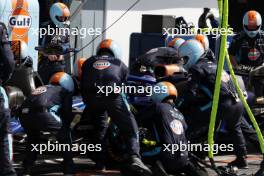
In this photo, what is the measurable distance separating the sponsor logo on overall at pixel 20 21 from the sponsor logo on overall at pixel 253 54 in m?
3.51

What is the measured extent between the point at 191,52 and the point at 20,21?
3492mm

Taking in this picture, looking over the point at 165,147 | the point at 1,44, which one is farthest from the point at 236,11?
the point at 1,44

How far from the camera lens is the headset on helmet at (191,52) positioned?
998cm

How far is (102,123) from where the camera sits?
966cm

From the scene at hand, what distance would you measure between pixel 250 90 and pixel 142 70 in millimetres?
1724

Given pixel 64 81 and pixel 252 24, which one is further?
pixel 252 24

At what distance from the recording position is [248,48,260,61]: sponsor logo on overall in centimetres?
1216

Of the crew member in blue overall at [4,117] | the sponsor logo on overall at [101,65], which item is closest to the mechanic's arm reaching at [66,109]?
the sponsor logo on overall at [101,65]

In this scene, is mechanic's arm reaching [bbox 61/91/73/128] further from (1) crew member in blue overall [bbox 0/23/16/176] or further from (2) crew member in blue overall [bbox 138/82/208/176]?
(1) crew member in blue overall [bbox 0/23/16/176]

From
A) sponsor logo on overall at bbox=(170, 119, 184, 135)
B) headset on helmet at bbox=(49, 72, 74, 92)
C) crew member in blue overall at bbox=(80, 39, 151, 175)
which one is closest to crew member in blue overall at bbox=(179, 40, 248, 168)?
sponsor logo on overall at bbox=(170, 119, 184, 135)

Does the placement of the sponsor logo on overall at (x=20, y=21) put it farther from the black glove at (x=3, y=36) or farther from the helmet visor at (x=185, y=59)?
the black glove at (x=3, y=36)

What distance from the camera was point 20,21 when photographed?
12359 millimetres

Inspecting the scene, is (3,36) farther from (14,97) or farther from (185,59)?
(185,59)

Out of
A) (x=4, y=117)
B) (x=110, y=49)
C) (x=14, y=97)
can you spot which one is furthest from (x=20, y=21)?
(x=4, y=117)
